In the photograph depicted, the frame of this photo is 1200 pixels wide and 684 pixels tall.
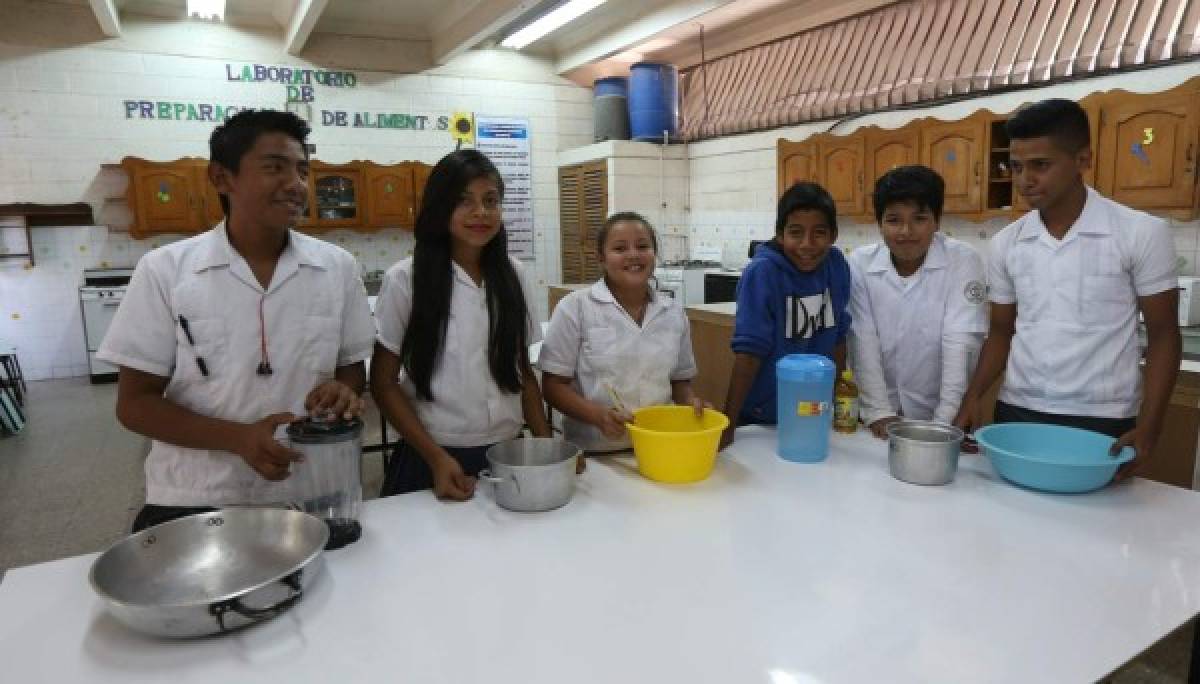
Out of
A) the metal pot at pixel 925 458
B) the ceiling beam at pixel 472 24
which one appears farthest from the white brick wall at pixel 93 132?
the metal pot at pixel 925 458

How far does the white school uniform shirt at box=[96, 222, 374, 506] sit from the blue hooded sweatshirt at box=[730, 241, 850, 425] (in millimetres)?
1092

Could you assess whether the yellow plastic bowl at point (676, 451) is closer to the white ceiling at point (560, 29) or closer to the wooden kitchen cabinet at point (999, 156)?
the wooden kitchen cabinet at point (999, 156)

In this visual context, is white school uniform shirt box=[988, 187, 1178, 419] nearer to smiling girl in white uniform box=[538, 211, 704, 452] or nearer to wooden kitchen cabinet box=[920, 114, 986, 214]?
smiling girl in white uniform box=[538, 211, 704, 452]

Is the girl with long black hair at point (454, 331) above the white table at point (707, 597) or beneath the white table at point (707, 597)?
above

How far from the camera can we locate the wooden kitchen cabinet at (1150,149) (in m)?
3.40

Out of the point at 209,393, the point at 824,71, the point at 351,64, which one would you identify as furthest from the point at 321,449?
the point at 351,64

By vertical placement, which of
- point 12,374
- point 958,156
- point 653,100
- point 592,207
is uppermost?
point 653,100

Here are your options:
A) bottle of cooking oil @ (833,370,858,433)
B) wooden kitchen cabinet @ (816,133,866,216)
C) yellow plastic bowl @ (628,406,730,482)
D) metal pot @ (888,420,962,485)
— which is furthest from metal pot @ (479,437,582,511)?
wooden kitchen cabinet @ (816,133,866,216)

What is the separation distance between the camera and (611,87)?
22.6 ft

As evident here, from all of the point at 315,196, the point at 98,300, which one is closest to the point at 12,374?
the point at 98,300

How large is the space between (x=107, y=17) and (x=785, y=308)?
5811 millimetres

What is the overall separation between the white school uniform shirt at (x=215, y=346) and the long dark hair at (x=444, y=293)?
0.79ft

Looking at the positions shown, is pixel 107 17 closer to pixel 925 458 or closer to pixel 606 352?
pixel 606 352

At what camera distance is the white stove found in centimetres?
579
